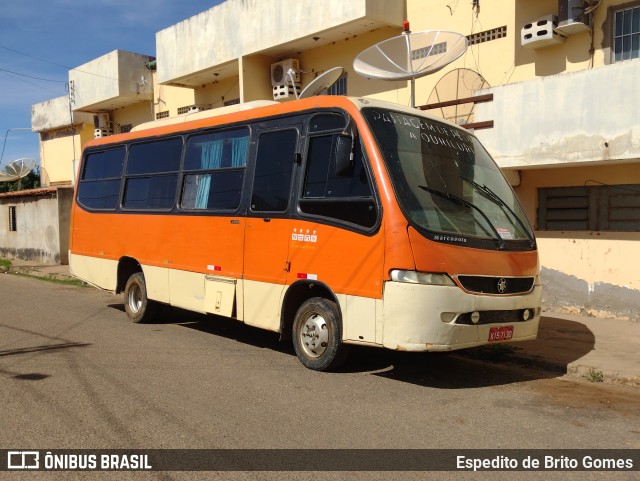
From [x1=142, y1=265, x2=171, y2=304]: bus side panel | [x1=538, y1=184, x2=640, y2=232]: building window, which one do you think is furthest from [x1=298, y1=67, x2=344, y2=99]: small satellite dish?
[x1=538, y1=184, x2=640, y2=232]: building window

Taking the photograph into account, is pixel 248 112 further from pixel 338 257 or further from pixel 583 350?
pixel 583 350

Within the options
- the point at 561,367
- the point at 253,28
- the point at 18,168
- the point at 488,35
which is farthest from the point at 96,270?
the point at 18,168

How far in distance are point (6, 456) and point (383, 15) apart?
11938 mm

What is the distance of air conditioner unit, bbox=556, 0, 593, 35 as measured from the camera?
10266 millimetres

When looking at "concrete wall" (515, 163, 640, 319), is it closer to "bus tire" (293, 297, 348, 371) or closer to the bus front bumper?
the bus front bumper

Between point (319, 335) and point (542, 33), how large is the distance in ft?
24.9

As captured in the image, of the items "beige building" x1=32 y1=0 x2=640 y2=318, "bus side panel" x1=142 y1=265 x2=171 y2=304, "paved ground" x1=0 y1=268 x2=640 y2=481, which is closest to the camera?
"paved ground" x1=0 y1=268 x2=640 y2=481

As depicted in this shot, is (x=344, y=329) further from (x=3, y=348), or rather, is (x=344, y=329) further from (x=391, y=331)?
(x=3, y=348)

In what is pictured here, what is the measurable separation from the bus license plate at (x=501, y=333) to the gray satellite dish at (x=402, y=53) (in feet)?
16.6

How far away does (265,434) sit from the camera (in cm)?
464

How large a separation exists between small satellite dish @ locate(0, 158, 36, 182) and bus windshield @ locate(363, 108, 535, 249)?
79.7ft

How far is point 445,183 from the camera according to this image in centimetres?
619

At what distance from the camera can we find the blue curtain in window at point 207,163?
8.16 m

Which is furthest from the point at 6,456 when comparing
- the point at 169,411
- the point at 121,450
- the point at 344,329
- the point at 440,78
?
the point at 440,78
